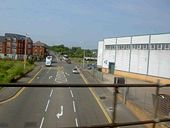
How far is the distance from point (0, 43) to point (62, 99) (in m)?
97.2

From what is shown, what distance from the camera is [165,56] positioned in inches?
2120

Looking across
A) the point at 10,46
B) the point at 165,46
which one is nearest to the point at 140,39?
the point at 165,46

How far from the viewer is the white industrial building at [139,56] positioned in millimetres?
54594

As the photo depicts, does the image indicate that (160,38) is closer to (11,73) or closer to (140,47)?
(140,47)

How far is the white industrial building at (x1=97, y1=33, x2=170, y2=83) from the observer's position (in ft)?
179

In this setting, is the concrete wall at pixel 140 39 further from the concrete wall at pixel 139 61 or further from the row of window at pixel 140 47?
the concrete wall at pixel 139 61

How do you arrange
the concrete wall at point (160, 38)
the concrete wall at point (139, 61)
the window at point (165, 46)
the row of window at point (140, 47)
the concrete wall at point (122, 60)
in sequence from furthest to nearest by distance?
the concrete wall at point (122, 60) → the concrete wall at point (139, 61) → the row of window at point (140, 47) → the concrete wall at point (160, 38) → the window at point (165, 46)

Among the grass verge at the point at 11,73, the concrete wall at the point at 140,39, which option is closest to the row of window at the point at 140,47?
the concrete wall at the point at 140,39

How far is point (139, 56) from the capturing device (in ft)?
210

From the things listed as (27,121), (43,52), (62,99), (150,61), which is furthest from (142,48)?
(43,52)

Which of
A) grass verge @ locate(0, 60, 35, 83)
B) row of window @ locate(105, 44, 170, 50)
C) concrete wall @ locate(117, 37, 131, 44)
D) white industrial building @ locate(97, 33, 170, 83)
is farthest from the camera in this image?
concrete wall @ locate(117, 37, 131, 44)

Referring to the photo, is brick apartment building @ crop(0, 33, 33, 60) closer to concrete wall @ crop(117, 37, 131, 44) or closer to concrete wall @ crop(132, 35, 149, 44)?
concrete wall @ crop(117, 37, 131, 44)

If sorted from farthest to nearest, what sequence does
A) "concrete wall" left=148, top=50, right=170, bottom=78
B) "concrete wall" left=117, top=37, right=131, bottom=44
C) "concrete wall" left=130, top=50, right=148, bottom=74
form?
"concrete wall" left=117, top=37, right=131, bottom=44 → "concrete wall" left=130, top=50, right=148, bottom=74 → "concrete wall" left=148, top=50, right=170, bottom=78

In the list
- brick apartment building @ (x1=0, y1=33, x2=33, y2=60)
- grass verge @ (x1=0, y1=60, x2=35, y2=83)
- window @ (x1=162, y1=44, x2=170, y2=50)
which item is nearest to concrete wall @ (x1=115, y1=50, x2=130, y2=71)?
window @ (x1=162, y1=44, x2=170, y2=50)
